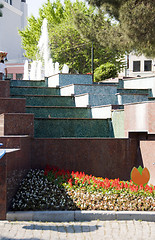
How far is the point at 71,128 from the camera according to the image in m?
12.3

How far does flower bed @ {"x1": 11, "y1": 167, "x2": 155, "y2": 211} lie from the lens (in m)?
8.42

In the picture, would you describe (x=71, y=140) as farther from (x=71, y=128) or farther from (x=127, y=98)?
(x=127, y=98)

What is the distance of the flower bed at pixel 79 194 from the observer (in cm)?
842

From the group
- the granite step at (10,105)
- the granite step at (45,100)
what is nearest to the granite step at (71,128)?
the granite step at (10,105)

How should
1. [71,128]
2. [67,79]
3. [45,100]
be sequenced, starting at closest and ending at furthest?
[71,128], [45,100], [67,79]

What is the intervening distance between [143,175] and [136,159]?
145 centimetres

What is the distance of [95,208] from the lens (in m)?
8.39

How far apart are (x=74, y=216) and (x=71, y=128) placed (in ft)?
14.6

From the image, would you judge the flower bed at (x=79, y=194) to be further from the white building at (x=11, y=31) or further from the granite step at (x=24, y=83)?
the white building at (x=11, y=31)

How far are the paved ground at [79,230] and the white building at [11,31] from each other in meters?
52.8

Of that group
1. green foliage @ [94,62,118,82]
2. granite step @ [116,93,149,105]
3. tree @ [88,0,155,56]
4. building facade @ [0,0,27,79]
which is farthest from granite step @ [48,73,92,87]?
building facade @ [0,0,27,79]

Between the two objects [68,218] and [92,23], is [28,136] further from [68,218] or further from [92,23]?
[92,23]

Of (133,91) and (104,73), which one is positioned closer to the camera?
(133,91)

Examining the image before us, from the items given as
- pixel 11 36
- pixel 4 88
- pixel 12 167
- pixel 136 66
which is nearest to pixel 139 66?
pixel 136 66
